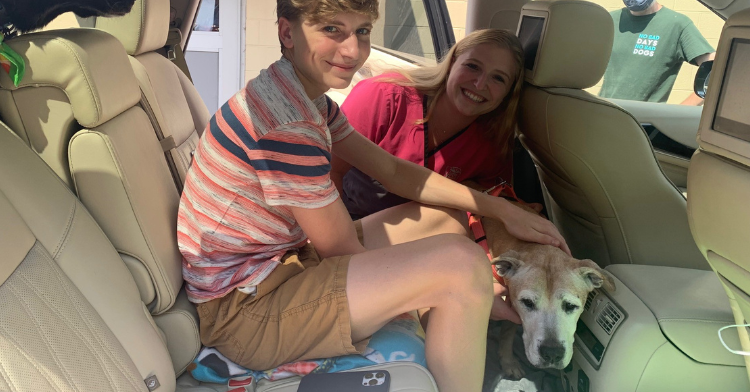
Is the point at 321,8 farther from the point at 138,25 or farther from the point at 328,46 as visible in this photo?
the point at 138,25

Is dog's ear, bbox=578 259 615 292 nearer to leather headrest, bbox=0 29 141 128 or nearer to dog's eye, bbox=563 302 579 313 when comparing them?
dog's eye, bbox=563 302 579 313

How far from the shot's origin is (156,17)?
2.41 metres

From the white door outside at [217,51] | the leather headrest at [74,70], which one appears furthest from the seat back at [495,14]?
the white door outside at [217,51]

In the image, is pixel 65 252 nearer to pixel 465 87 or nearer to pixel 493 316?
pixel 493 316

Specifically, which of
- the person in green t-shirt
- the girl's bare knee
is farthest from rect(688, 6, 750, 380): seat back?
the person in green t-shirt

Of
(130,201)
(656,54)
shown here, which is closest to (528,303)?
(130,201)

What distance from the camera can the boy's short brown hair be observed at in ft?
5.09

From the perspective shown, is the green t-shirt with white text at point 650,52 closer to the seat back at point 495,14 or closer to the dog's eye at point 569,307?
the seat back at point 495,14

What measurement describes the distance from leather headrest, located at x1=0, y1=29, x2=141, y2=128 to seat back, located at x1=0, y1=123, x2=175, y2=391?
16 centimetres

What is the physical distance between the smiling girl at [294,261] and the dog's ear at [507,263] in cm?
47

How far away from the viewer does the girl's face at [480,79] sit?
2463 millimetres

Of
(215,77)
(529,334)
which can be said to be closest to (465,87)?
(529,334)

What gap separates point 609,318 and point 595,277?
0.51ft

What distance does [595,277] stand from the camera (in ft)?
6.49
